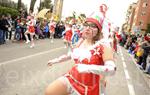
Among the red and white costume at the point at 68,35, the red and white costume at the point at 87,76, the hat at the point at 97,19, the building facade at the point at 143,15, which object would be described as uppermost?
the hat at the point at 97,19

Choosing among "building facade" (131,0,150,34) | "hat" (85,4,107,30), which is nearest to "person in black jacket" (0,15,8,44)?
"hat" (85,4,107,30)

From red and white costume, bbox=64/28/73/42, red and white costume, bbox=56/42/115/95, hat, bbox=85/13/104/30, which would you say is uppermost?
hat, bbox=85/13/104/30

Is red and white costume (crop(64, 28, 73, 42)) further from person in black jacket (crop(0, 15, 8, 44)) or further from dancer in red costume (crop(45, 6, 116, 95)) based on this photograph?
dancer in red costume (crop(45, 6, 116, 95))

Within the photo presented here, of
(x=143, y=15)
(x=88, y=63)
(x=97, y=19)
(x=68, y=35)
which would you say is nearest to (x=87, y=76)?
(x=88, y=63)

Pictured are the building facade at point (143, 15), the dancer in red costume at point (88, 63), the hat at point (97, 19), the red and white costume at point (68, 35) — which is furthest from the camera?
the building facade at point (143, 15)

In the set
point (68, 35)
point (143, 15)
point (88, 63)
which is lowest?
point (143, 15)

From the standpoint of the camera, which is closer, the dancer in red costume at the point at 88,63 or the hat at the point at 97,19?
the dancer in red costume at the point at 88,63

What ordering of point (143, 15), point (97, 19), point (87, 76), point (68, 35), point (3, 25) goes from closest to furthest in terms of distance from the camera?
point (87, 76), point (97, 19), point (68, 35), point (3, 25), point (143, 15)

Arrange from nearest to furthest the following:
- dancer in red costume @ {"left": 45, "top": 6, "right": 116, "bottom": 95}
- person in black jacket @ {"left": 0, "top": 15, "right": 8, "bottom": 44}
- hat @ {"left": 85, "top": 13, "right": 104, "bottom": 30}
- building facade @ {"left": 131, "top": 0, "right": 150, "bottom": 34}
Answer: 1. dancer in red costume @ {"left": 45, "top": 6, "right": 116, "bottom": 95}
2. hat @ {"left": 85, "top": 13, "right": 104, "bottom": 30}
3. person in black jacket @ {"left": 0, "top": 15, "right": 8, "bottom": 44}
4. building facade @ {"left": 131, "top": 0, "right": 150, "bottom": 34}

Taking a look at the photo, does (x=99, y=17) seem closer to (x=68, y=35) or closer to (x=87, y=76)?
(x=87, y=76)

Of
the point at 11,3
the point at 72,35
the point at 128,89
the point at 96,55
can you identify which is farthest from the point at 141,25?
the point at 96,55

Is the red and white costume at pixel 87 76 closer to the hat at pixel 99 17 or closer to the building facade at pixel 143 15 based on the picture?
the hat at pixel 99 17

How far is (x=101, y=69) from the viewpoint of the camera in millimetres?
4055

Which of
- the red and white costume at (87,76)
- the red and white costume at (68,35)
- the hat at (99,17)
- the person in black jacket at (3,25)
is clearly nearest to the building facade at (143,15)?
the person in black jacket at (3,25)
